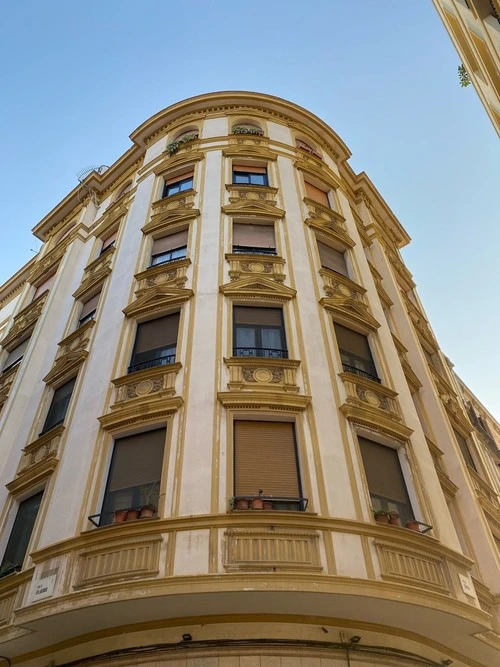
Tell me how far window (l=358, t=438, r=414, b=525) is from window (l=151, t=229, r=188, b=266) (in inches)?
288

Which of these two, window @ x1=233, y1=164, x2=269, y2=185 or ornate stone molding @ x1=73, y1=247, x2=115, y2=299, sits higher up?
window @ x1=233, y1=164, x2=269, y2=185

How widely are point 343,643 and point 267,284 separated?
7.69 meters

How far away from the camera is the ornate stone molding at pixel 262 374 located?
1070cm

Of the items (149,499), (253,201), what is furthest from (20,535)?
(253,201)

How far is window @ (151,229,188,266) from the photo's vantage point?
48.4ft

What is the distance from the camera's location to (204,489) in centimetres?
905

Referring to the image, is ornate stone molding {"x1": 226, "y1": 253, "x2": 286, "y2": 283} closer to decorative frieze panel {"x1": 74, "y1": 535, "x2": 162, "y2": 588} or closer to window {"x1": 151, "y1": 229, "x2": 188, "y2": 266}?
window {"x1": 151, "y1": 229, "x2": 188, "y2": 266}

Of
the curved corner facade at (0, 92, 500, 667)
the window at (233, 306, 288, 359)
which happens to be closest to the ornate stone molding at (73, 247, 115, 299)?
the curved corner facade at (0, 92, 500, 667)

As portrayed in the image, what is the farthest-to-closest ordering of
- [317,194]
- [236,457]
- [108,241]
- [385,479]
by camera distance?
[108,241]
[317,194]
[385,479]
[236,457]

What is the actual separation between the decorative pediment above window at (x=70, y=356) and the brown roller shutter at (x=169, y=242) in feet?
9.61

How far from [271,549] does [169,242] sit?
9.64m

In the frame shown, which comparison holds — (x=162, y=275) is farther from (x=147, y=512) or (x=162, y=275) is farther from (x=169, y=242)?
(x=147, y=512)

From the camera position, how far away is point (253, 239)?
48.4 ft

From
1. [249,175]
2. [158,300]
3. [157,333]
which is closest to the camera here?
[157,333]
